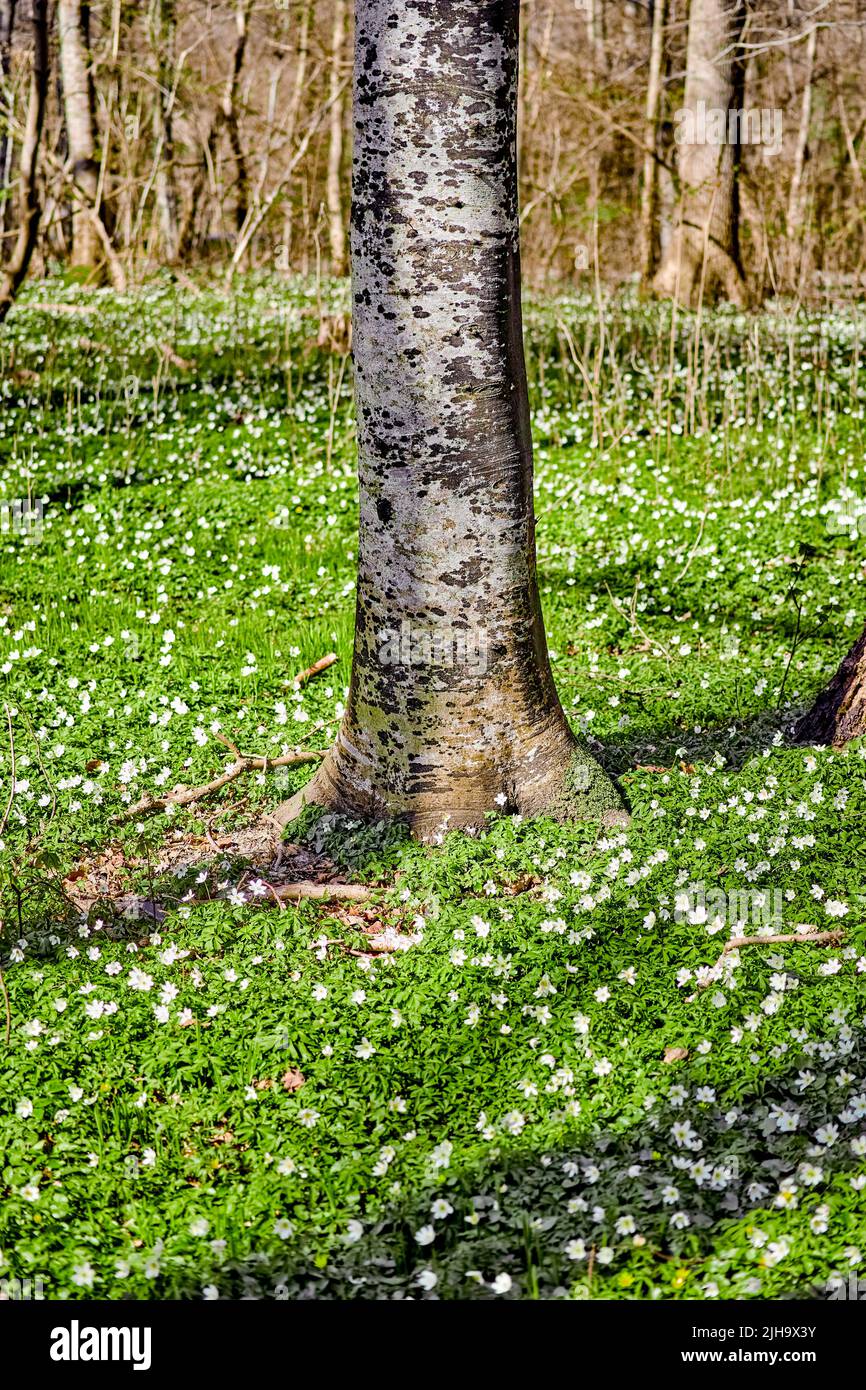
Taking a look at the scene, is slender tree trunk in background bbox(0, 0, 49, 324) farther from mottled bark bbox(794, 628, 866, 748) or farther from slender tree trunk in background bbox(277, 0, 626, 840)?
mottled bark bbox(794, 628, 866, 748)

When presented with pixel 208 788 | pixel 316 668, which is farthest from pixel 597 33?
pixel 208 788

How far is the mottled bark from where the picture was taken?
4953 millimetres

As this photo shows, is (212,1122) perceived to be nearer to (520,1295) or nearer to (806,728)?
(520,1295)

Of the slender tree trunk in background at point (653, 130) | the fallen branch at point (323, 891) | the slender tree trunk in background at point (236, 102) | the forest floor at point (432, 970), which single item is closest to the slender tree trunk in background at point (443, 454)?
the forest floor at point (432, 970)

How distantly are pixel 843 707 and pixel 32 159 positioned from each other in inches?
360

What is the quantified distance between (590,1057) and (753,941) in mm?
703

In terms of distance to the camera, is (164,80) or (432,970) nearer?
(432,970)

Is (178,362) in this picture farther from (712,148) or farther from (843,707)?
(843,707)

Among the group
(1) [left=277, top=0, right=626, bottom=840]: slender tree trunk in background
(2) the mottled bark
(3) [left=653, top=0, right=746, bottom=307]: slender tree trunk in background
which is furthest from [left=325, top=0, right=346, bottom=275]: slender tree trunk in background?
(2) the mottled bark

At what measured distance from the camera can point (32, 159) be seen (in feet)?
34.3

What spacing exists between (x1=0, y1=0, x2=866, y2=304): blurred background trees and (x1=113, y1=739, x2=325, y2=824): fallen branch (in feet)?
19.2

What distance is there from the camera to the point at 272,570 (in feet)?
25.4
